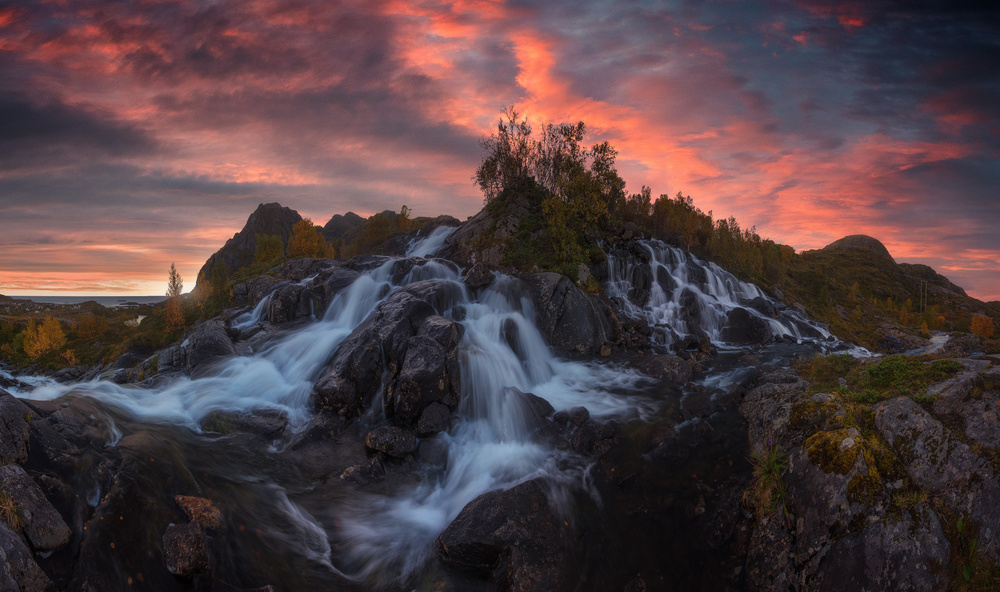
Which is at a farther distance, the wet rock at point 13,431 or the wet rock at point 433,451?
the wet rock at point 433,451

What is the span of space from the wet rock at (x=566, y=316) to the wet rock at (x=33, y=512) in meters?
21.9

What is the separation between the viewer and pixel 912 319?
69188mm

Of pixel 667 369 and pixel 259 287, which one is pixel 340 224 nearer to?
pixel 259 287

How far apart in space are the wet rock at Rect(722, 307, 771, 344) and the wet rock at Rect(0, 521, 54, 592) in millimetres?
37106

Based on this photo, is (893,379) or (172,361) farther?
(172,361)

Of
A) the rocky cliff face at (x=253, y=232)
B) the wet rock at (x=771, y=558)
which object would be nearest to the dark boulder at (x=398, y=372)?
the wet rock at (x=771, y=558)

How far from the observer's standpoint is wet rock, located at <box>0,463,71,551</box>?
213 inches

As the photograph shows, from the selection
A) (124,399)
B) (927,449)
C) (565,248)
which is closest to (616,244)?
(565,248)

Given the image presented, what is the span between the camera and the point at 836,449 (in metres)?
7.99

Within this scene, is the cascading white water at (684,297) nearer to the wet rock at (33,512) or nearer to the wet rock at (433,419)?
the wet rock at (433,419)

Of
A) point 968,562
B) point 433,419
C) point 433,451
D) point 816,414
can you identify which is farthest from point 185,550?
point 816,414

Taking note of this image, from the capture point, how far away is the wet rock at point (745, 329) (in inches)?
1247

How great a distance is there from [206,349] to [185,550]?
1818 cm

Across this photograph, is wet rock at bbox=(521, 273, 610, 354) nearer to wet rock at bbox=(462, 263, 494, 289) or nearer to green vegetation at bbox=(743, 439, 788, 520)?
wet rock at bbox=(462, 263, 494, 289)
